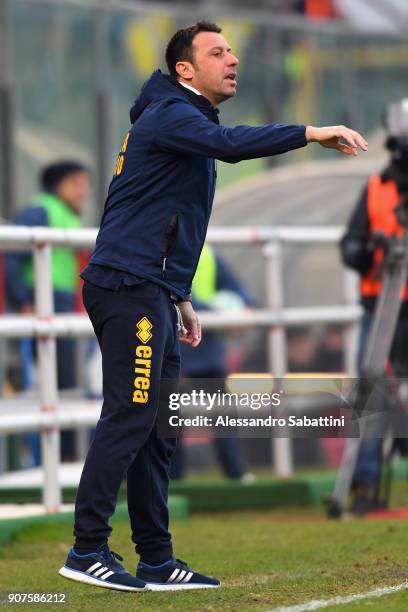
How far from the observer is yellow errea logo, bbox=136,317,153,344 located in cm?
611

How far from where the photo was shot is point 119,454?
240 inches

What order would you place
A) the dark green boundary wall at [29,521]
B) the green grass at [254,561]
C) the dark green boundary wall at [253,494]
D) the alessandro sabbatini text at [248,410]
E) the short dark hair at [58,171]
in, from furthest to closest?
the short dark hair at [58,171] → the dark green boundary wall at [253,494] → the dark green boundary wall at [29,521] → the alessandro sabbatini text at [248,410] → the green grass at [254,561]

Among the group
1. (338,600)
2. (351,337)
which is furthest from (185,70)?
(351,337)

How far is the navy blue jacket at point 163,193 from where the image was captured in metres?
6.08

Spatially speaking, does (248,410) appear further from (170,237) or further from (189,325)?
(170,237)

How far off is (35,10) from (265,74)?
10.1 feet

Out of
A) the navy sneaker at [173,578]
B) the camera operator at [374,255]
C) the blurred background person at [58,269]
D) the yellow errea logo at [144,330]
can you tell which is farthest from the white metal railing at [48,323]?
the yellow errea logo at [144,330]

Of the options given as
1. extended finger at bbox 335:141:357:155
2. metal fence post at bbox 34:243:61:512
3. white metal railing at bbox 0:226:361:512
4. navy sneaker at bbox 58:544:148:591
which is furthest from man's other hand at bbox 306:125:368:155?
metal fence post at bbox 34:243:61:512

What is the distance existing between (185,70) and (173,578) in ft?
6.05

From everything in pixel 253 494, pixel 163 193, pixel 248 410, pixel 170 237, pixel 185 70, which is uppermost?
pixel 185 70


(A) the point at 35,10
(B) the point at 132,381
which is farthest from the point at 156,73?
(A) the point at 35,10

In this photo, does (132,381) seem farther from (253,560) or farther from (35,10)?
(35,10)

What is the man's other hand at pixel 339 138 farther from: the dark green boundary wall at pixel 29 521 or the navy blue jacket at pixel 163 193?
the dark green boundary wall at pixel 29 521

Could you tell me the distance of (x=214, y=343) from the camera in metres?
11.5
